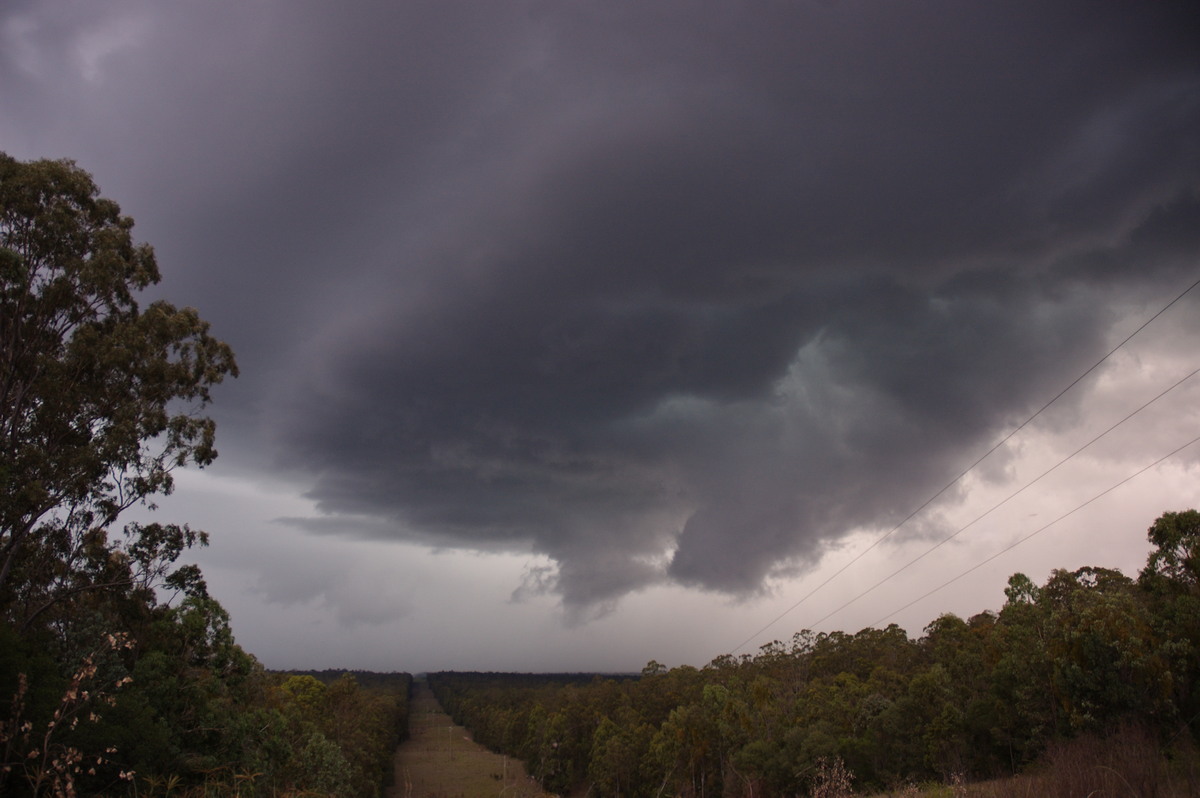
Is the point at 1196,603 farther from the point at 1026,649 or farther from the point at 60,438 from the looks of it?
the point at 60,438

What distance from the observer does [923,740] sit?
156ft

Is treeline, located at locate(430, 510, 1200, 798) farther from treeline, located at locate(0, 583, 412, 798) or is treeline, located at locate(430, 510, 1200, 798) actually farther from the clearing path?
treeline, located at locate(0, 583, 412, 798)

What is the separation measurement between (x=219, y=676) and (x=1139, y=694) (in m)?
44.9

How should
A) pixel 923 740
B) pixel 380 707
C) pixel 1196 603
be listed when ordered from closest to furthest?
pixel 1196 603 → pixel 923 740 → pixel 380 707

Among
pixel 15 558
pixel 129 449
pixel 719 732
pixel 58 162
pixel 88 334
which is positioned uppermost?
pixel 58 162

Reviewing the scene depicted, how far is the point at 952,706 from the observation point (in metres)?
45.6

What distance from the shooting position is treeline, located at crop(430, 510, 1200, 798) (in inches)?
1330

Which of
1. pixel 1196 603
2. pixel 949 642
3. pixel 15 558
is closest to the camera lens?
pixel 15 558

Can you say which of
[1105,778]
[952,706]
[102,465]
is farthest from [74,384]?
[952,706]

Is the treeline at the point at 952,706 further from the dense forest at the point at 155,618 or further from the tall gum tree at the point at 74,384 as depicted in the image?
the tall gum tree at the point at 74,384

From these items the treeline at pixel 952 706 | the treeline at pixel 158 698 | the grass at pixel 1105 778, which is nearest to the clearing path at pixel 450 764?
the treeline at pixel 952 706

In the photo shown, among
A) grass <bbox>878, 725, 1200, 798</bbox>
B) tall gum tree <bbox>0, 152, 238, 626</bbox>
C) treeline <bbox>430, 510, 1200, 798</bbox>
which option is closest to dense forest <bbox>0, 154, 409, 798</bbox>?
tall gum tree <bbox>0, 152, 238, 626</bbox>

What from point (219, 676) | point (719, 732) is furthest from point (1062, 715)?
point (219, 676)

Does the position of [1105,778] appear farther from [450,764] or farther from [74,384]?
[450,764]
